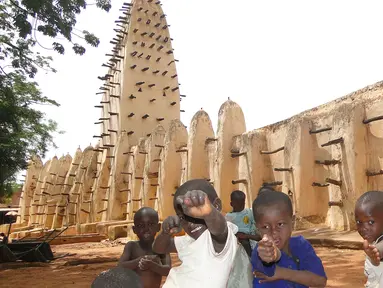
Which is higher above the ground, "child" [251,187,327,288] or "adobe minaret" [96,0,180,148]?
"adobe minaret" [96,0,180,148]

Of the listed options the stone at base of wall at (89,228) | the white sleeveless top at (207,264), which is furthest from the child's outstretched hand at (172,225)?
the stone at base of wall at (89,228)

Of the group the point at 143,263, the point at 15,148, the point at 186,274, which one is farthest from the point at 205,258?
the point at 15,148

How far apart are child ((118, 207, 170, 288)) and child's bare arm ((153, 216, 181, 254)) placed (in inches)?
20.7

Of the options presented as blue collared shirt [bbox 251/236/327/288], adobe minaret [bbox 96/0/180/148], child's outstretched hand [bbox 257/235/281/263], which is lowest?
blue collared shirt [bbox 251/236/327/288]

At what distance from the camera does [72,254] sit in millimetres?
10250

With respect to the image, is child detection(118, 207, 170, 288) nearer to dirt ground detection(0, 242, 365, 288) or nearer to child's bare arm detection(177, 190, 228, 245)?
child's bare arm detection(177, 190, 228, 245)

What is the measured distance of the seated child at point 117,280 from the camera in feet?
5.07

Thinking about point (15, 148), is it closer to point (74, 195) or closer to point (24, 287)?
point (24, 287)

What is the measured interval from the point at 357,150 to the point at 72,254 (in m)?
7.12

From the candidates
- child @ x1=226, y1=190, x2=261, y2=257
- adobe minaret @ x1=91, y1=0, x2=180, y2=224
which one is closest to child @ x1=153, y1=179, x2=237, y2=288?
child @ x1=226, y1=190, x2=261, y2=257

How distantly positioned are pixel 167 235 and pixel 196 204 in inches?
24.1

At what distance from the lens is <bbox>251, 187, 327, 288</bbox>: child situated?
1916 millimetres

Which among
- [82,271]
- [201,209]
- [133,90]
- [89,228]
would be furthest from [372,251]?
[133,90]

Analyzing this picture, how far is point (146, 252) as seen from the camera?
3262 mm
